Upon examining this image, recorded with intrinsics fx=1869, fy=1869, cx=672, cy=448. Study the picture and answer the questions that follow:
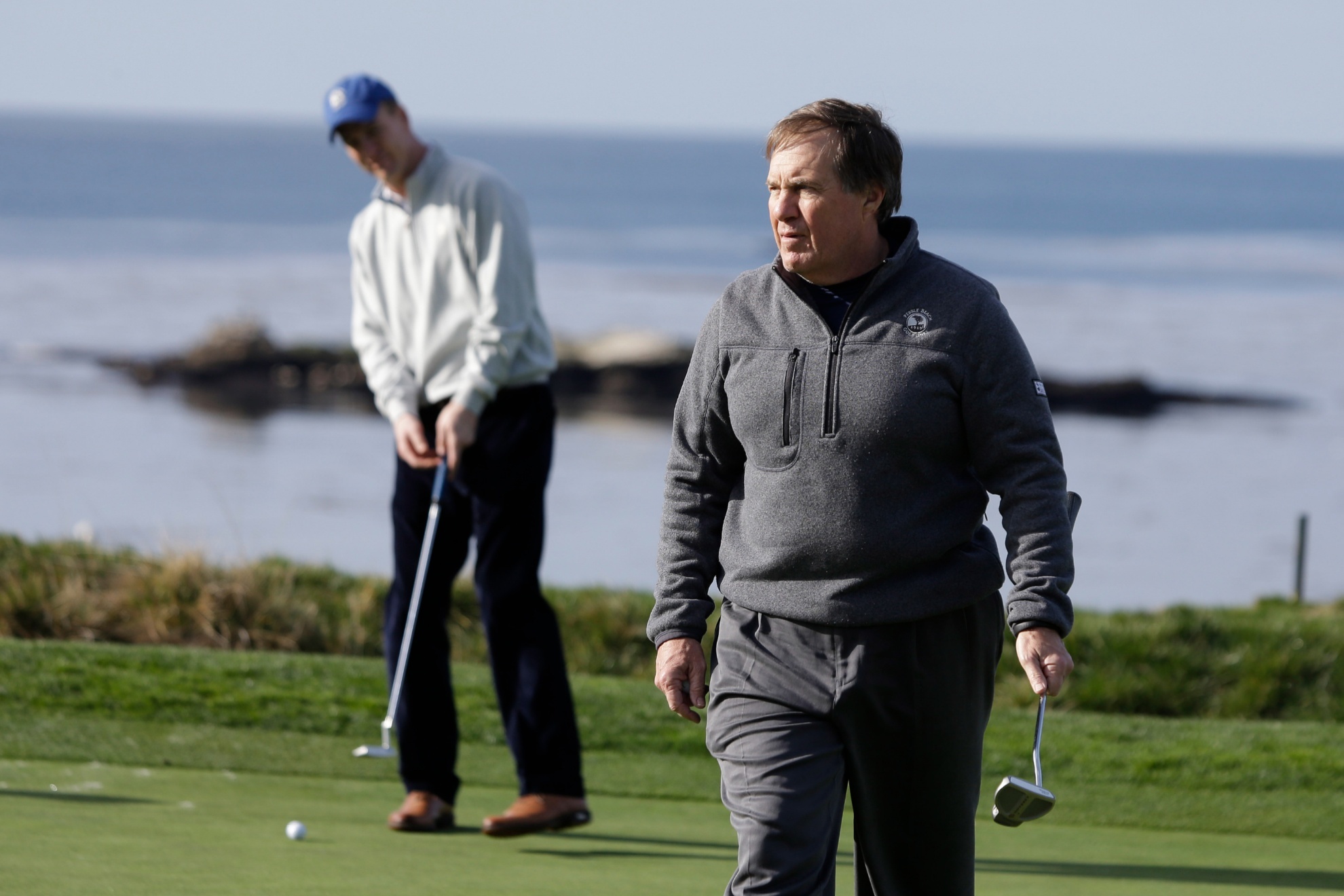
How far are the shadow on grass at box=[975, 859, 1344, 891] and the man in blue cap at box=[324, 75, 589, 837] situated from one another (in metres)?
1.14

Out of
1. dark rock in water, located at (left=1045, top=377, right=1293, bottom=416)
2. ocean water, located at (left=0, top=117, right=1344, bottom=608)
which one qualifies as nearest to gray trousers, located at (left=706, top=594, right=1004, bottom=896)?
ocean water, located at (left=0, top=117, right=1344, bottom=608)

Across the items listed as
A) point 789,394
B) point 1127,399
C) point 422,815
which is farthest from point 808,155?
point 1127,399

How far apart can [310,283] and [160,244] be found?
22140mm

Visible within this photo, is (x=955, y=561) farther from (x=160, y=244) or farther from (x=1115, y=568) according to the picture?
(x=160, y=244)

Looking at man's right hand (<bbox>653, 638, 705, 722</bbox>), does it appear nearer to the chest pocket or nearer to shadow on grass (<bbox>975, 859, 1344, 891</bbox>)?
the chest pocket

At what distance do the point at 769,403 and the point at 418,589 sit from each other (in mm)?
2093

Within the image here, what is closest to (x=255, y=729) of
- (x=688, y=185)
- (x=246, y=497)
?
(x=246, y=497)

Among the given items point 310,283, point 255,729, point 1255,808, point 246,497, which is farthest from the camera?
point 310,283

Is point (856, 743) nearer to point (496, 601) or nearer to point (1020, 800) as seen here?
point (1020, 800)

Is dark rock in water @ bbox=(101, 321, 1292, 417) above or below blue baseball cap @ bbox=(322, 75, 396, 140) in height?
below

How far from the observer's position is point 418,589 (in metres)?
5.08

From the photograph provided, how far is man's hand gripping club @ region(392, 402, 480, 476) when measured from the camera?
4930 mm

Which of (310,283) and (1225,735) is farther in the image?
(310,283)

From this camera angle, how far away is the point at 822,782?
3205 mm
